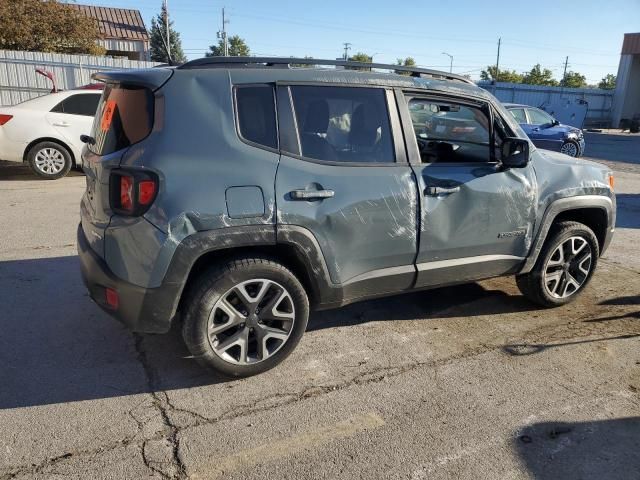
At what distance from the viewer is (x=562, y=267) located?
454 cm

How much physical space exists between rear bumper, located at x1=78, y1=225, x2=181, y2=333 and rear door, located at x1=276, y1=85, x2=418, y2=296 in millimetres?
812

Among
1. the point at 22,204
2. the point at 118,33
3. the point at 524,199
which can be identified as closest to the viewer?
the point at 524,199

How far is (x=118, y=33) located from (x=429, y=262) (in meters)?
37.1

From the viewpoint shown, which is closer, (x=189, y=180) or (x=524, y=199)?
(x=189, y=180)

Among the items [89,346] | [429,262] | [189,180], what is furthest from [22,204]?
[429,262]

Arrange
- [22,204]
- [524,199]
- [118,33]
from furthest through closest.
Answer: [118,33] → [22,204] → [524,199]

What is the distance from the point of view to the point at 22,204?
25.8 ft

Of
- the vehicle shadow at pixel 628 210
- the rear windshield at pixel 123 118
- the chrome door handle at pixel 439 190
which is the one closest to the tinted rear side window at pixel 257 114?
the rear windshield at pixel 123 118

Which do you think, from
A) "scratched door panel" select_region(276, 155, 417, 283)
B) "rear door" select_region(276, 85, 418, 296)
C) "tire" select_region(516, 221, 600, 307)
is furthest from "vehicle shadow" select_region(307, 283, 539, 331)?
"scratched door panel" select_region(276, 155, 417, 283)

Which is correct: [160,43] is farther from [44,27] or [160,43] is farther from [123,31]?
[44,27]

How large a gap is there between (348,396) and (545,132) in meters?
14.6

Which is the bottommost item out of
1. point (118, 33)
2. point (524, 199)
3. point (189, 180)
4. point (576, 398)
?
point (576, 398)

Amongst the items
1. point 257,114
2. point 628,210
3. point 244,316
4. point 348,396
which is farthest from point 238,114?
point 628,210

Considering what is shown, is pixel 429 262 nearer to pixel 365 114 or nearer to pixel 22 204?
pixel 365 114
